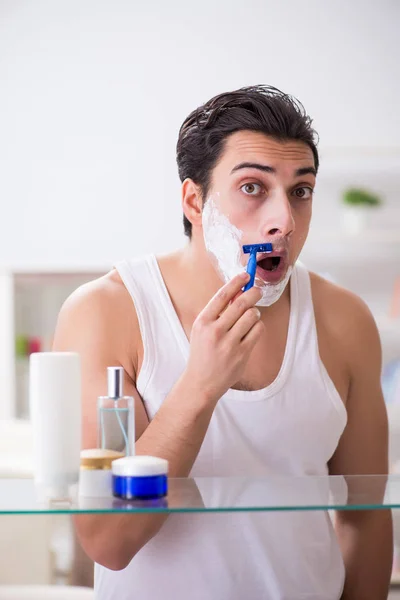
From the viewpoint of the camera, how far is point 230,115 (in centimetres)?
109

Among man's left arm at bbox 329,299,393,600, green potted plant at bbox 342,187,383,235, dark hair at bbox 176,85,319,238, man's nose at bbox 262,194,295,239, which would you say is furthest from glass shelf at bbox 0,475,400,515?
green potted plant at bbox 342,187,383,235

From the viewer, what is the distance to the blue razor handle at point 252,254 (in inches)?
34.5

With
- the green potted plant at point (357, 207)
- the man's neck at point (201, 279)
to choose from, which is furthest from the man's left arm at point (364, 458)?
the green potted plant at point (357, 207)

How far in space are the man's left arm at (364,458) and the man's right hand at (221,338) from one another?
29cm

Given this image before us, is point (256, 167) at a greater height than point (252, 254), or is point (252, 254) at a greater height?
point (256, 167)

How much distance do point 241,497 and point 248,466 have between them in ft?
1.02

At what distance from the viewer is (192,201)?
1.19 meters

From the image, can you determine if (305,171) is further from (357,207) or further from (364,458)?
(357,207)

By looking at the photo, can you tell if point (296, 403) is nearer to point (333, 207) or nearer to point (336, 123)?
point (333, 207)

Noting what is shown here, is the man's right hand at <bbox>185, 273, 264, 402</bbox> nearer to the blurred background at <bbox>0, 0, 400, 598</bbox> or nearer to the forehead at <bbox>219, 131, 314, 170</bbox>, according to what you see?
the forehead at <bbox>219, 131, 314, 170</bbox>

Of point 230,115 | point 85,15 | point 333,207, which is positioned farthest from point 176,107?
point 230,115

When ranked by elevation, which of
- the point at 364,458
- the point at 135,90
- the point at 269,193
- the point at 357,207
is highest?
the point at 135,90

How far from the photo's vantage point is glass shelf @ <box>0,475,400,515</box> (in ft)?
2.26

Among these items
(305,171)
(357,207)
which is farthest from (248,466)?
(357,207)
